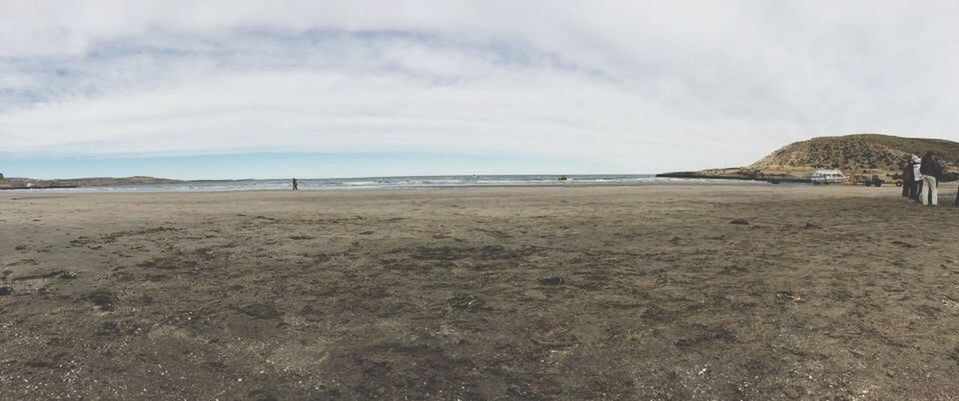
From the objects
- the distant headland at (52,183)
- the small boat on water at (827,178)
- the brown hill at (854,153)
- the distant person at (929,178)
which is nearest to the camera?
the distant person at (929,178)

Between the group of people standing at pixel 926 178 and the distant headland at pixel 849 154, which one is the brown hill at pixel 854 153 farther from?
the group of people standing at pixel 926 178

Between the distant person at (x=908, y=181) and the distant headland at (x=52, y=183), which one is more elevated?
the distant headland at (x=52, y=183)

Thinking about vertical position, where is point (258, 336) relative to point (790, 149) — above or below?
below

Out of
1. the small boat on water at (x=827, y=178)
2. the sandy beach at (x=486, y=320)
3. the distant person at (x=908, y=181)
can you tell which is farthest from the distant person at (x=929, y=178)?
the small boat on water at (x=827, y=178)

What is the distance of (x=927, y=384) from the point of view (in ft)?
13.6

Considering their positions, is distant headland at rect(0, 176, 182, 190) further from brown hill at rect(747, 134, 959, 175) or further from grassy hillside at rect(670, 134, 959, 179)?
brown hill at rect(747, 134, 959, 175)

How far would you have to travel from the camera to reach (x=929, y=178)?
19781 millimetres

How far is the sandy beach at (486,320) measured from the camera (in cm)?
430

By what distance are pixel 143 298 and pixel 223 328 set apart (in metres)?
2.10

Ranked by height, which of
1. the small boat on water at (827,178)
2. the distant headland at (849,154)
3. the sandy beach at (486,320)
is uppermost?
the distant headland at (849,154)

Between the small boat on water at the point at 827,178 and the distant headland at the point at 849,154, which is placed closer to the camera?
the small boat on water at the point at 827,178

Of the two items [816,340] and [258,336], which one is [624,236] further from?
[258,336]

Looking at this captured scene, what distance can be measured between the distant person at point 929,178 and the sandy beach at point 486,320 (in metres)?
11.4

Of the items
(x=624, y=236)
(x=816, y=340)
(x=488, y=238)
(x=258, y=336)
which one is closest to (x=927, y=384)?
(x=816, y=340)
